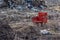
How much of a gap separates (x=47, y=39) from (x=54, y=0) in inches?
353

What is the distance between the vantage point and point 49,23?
28.6ft

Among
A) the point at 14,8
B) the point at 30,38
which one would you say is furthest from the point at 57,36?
the point at 14,8

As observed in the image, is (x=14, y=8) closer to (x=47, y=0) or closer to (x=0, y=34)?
(x=47, y=0)

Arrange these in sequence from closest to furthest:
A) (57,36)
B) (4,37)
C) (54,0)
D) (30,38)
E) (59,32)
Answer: (4,37) → (30,38) → (57,36) → (59,32) → (54,0)

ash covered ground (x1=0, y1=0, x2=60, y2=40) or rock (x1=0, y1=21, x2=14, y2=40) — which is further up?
rock (x1=0, y1=21, x2=14, y2=40)

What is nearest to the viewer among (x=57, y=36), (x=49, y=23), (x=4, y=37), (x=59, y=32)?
(x=4, y=37)

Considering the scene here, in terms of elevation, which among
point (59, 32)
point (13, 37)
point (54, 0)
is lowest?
Result: point (54, 0)

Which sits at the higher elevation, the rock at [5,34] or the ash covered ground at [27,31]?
the rock at [5,34]

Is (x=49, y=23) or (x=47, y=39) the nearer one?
(x=47, y=39)

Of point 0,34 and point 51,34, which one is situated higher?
point 0,34

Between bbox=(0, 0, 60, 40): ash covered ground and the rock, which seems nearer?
the rock

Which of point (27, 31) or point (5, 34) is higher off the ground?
point (5, 34)

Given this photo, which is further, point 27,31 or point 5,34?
point 27,31

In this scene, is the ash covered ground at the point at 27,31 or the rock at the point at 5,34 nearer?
the rock at the point at 5,34
